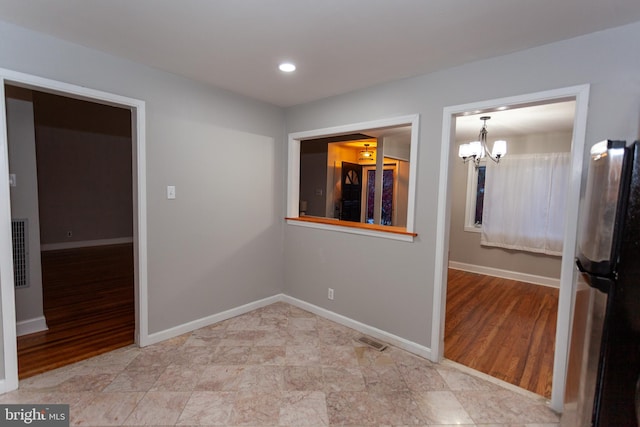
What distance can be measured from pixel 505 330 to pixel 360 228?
6.18ft

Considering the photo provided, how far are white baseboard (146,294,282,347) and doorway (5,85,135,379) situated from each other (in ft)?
0.86

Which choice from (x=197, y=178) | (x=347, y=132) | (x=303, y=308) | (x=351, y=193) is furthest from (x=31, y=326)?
(x=351, y=193)

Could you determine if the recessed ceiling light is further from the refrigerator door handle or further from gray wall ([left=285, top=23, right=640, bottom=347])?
the refrigerator door handle

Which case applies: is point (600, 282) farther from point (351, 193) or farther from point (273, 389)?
point (351, 193)

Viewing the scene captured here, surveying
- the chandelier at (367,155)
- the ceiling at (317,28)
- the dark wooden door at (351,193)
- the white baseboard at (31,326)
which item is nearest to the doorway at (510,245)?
the ceiling at (317,28)

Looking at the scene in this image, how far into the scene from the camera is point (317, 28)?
6.21 feet

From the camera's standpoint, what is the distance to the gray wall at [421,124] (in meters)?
1.83

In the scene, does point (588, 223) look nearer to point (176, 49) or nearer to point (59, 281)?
point (176, 49)

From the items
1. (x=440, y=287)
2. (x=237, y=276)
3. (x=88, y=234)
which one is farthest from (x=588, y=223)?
(x=88, y=234)

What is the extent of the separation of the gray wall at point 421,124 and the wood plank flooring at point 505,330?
0.58 metres

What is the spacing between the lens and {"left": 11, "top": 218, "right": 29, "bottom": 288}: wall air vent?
280cm

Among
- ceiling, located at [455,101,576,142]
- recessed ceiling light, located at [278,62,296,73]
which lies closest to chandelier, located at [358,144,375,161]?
ceiling, located at [455,101,576,142]

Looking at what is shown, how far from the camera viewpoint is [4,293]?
203cm

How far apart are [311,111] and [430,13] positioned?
190 centimetres
